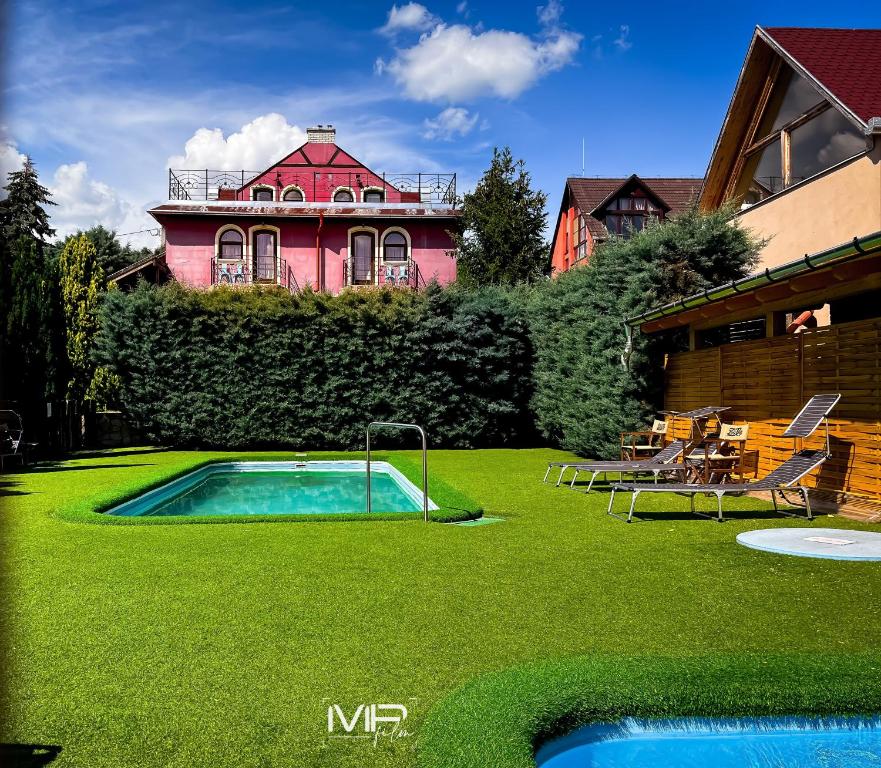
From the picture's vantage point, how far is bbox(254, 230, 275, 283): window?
26.4 m

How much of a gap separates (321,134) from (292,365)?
16.4 meters

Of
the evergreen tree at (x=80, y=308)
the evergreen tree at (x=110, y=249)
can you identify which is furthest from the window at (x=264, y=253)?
the evergreen tree at (x=110, y=249)

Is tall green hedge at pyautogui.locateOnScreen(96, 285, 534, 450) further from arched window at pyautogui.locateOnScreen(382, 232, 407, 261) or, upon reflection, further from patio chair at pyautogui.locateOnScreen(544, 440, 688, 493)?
patio chair at pyautogui.locateOnScreen(544, 440, 688, 493)

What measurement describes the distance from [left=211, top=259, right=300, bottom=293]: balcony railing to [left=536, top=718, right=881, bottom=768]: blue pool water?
2315cm

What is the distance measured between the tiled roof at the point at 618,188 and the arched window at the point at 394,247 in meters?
8.51

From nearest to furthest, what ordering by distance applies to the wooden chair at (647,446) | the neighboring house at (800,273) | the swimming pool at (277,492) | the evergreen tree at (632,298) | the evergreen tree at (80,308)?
the neighboring house at (800,273) < the swimming pool at (277,492) < the wooden chair at (647,446) < the evergreen tree at (632,298) < the evergreen tree at (80,308)

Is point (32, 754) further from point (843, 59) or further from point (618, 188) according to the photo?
point (618, 188)

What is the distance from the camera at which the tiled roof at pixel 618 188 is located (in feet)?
105

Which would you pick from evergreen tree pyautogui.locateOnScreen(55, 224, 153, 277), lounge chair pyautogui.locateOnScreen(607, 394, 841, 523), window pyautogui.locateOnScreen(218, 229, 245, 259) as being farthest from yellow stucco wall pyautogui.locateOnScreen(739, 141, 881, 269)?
evergreen tree pyautogui.locateOnScreen(55, 224, 153, 277)

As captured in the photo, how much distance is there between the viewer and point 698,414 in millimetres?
11242

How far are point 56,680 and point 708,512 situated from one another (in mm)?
7364

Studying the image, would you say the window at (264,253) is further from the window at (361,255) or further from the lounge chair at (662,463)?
the lounge chair at (662,463)

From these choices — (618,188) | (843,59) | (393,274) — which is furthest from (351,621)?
(618,188)

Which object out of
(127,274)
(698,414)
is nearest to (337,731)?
(698,414)
